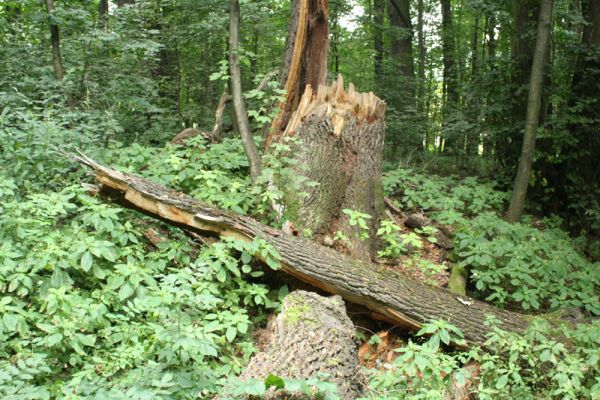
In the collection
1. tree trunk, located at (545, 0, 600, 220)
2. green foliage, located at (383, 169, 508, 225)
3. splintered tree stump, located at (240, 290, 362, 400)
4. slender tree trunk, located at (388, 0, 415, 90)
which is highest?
slender tree trunk, located at (388, 0, 415, 90)

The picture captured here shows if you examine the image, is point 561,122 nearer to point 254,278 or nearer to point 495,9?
point 495,9

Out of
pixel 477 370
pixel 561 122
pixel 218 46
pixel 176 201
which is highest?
pixel 218 46

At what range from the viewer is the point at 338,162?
616 cm

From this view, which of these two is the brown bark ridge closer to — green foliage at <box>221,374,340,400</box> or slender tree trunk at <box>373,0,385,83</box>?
green foliage at <box>221,374,340,400</box>

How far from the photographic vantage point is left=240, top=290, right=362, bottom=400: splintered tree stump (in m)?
3.27

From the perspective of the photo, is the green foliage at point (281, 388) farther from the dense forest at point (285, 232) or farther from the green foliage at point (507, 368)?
the green foliage at point (507, 368)

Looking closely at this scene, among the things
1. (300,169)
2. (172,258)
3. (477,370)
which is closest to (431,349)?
(477,370)

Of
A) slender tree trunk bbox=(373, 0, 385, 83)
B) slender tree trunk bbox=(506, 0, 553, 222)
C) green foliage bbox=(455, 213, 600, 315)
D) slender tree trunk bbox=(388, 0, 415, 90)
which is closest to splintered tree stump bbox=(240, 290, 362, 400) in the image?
green foliage bbox=(455, 213, 600, 315)

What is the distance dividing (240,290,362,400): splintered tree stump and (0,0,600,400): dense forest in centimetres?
2

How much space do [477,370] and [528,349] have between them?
467mm

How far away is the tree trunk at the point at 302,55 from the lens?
6859 mm

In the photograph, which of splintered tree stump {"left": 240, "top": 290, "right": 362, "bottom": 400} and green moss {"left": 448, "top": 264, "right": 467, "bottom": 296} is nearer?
splintered tree stump {"left": 240, "top": 290, "right": 362, "bottom": 400}

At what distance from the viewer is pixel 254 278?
482 centimetres

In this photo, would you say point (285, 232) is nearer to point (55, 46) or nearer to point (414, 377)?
point (414, 377)
